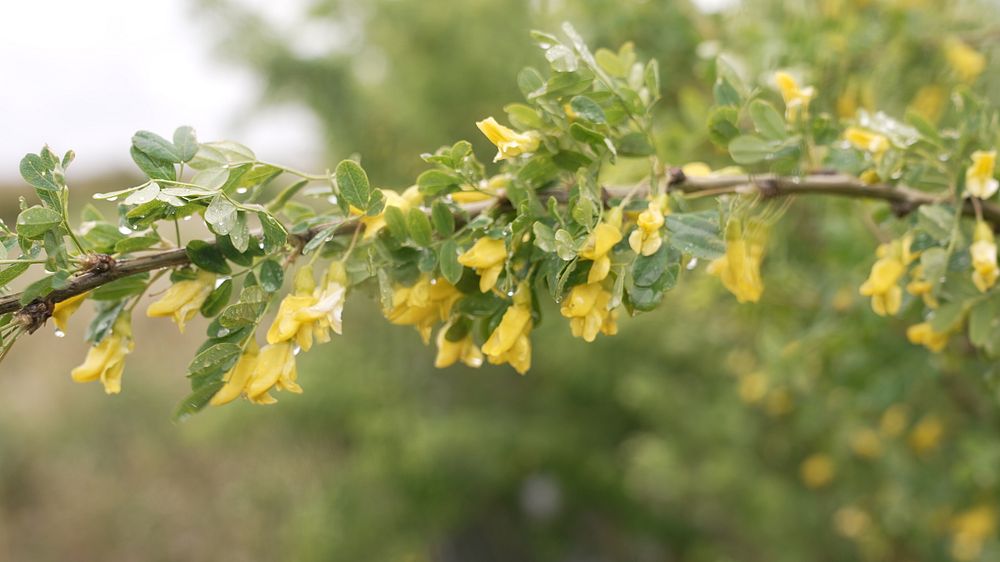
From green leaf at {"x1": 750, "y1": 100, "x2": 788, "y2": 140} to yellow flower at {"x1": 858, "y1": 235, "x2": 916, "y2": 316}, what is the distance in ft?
0.37

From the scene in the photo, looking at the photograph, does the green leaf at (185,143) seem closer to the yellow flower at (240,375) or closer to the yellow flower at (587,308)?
the yellow flower at (240,375)

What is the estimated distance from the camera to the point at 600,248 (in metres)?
0.41

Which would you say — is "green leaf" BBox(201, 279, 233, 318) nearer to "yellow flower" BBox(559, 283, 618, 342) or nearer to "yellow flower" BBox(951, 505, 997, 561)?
"yellow flower" BBox(559, 283, 618, 342)

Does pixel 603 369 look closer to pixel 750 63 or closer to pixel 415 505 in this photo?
pixel 415 505

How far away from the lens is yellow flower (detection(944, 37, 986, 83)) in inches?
39.3

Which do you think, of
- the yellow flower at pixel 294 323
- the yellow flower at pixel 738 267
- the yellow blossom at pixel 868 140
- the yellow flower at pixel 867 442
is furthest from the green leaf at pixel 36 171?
the yellow flower at pixel 867 442

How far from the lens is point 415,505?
2133 mm

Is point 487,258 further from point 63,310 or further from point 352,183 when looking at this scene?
point 63,310

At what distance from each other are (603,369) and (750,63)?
4.49ft

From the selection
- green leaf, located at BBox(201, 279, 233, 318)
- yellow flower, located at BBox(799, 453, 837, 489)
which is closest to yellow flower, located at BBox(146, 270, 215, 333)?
green leaf, located at BBox(201, 279, 233, 318)

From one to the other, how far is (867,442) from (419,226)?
132 cm

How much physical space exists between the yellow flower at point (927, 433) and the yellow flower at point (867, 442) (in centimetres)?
11

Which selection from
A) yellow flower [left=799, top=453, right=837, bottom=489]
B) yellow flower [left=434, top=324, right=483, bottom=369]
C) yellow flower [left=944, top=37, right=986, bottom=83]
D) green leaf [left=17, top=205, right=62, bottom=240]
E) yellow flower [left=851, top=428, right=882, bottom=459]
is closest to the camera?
green leaf [left=17, top=205, right=62, bottom=240]

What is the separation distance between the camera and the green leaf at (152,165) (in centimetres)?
42
